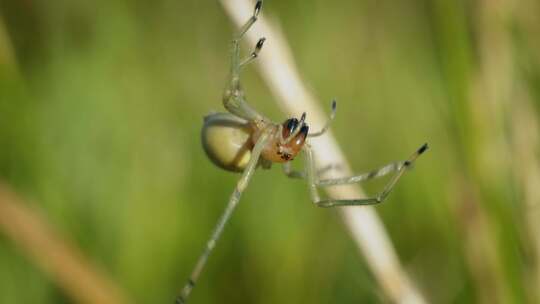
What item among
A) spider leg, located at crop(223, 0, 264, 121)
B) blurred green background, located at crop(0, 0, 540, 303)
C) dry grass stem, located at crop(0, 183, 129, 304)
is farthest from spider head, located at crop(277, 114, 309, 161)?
dry grass stem, located at crop(0, 183, 129, 304)

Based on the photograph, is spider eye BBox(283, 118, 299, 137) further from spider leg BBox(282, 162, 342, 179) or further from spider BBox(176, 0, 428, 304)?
spider leg BBox(282, 162, 342, 179)

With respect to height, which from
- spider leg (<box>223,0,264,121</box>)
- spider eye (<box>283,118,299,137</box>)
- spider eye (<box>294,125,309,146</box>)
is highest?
spider leg (<box>223,0,264,121</box>)

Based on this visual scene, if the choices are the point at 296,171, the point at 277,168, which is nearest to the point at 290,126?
the point at 296,171

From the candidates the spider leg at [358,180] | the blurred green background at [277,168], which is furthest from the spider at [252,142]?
the blurred green background at [277,168]

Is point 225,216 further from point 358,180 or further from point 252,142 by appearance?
point 358,180

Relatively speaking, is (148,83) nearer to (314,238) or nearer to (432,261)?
(314,238)

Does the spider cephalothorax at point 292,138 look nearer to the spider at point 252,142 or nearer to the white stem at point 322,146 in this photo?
the spider at point 252,142

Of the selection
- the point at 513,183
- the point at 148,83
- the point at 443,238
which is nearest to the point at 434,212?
the point at 443,238
